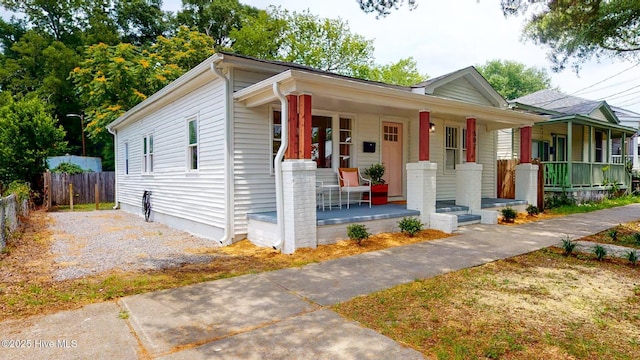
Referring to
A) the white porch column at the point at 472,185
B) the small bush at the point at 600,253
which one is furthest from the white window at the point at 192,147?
the small bush at the point at 600,253

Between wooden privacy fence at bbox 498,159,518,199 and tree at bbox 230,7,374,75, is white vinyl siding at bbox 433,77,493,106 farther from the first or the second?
tree at bbox 230,7,374,75

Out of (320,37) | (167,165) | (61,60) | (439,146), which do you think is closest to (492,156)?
(439,146)

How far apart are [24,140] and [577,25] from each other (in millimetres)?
19211

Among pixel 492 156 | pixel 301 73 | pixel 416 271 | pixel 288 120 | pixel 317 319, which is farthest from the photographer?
pixel 492 156

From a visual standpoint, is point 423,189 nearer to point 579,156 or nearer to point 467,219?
point 467,219

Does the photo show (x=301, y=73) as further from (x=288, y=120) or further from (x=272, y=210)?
(x=272, y=210)

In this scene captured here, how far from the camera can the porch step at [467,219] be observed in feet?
27.0

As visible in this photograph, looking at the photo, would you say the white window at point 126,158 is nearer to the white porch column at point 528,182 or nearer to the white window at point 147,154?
the white window at point 147,154

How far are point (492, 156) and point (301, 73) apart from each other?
8.74 m

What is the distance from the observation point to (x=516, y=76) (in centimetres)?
4644

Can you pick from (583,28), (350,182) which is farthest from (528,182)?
(350,182)

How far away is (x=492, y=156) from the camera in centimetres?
1180

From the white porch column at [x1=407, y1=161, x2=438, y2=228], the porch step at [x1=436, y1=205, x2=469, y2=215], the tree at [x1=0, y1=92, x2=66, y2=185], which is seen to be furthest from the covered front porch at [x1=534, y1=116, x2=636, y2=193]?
the tree at [x1=0, y1=92, x2=66, y2=185]

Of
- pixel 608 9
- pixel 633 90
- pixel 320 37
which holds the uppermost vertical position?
pixel 320 37
